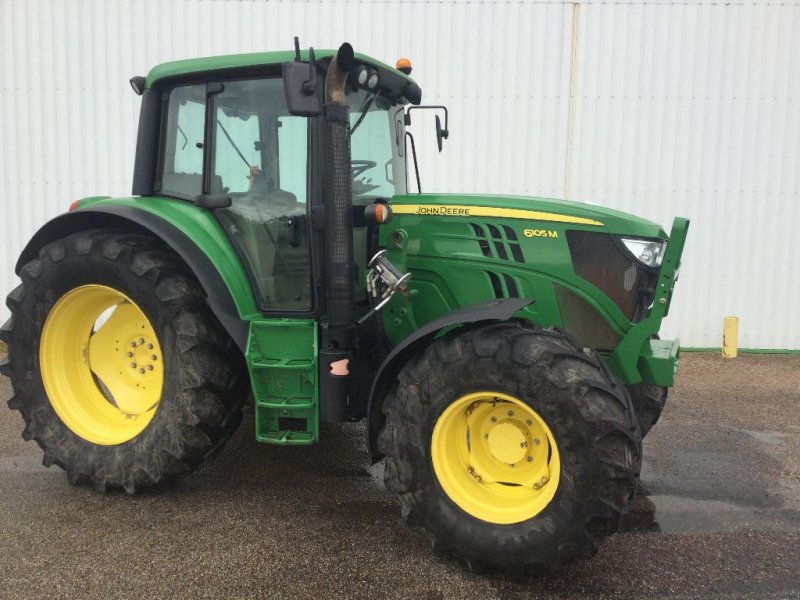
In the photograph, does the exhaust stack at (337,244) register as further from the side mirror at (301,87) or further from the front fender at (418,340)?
the front fender at (418,340)

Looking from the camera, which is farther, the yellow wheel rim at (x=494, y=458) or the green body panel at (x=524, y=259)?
the green body panel at (x=524, y=259)

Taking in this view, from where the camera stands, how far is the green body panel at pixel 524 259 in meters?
3.12

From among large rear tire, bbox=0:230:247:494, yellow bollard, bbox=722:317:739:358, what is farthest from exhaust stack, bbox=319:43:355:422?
yellow bollard, bbox=722:317:739:358

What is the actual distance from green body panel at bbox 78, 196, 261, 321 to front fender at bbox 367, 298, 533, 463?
79 centimetres

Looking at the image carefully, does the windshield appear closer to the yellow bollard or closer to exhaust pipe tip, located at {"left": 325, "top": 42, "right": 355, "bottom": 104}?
exhaust pipe tip, located at {"left": 325, "top": 42, "right": 355, "bottom": 104}

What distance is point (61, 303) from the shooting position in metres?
3.60

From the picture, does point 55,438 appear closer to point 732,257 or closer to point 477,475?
point 477,475

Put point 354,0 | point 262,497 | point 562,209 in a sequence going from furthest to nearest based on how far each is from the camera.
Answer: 1. point 354,0
2. point 262,497
3. point 562,209

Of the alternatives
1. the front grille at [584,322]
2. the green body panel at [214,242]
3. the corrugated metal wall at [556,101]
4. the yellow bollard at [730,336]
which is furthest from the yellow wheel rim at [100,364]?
the yellow bollard at [730,336]

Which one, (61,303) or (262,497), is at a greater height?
(61,303)

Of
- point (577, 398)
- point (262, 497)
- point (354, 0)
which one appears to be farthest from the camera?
point (354, 0)

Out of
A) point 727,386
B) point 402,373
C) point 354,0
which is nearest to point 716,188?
point 727,386

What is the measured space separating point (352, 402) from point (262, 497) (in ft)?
2.53

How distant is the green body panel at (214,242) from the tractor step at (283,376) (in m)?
0.16
